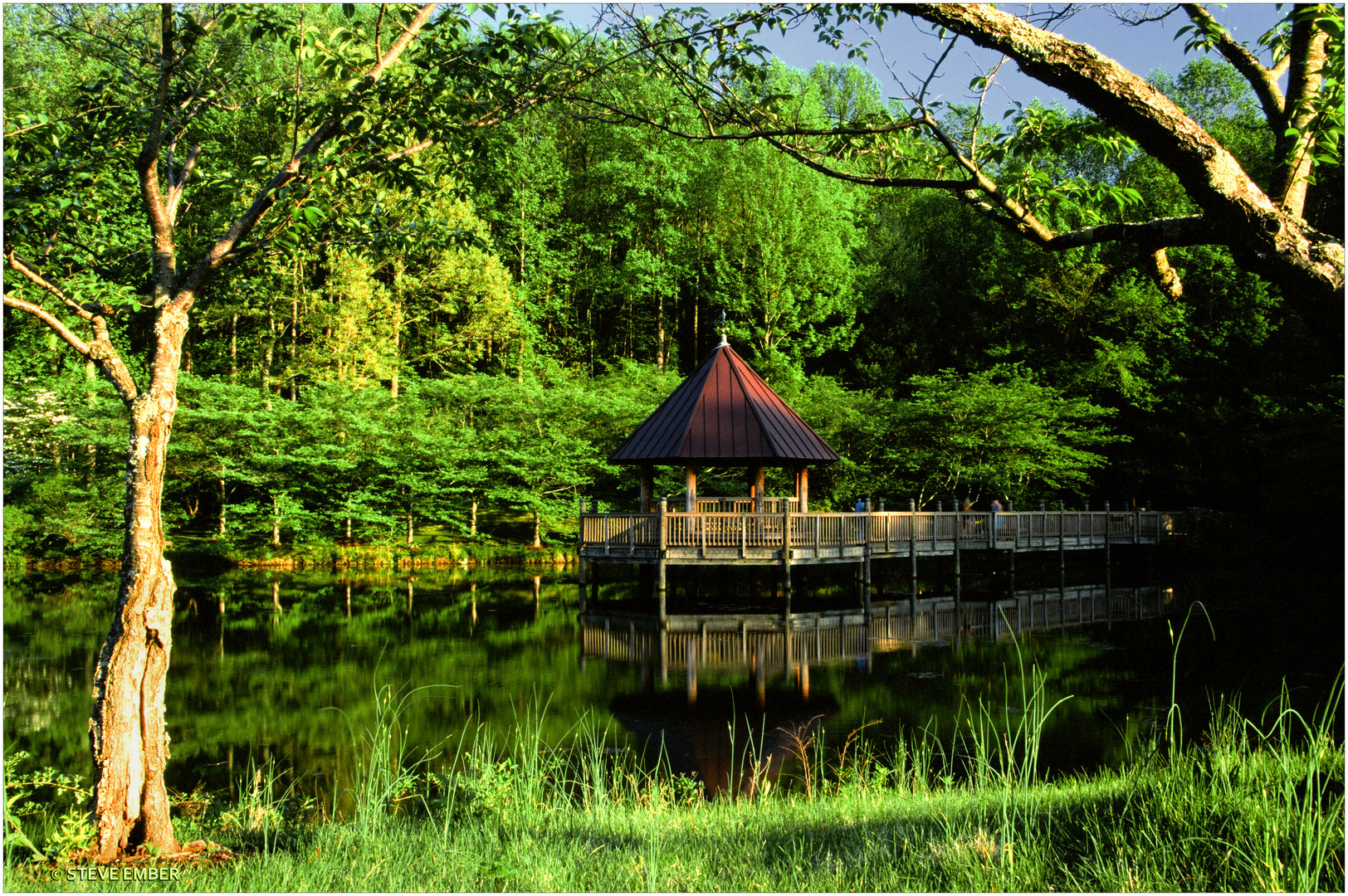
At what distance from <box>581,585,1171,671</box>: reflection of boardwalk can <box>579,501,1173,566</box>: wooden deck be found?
1.33 m

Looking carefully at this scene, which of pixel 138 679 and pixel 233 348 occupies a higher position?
pixel 233 348

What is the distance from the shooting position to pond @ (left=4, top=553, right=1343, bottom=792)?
8.82 meters

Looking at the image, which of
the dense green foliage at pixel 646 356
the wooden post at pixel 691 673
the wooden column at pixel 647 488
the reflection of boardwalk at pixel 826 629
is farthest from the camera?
the dense green foliage at pixel 646 356

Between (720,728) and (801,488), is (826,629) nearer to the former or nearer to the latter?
(801,488)

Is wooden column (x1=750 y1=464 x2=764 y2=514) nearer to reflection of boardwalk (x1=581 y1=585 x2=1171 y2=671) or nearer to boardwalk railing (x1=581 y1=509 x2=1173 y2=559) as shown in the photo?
boardwalk railing (x1=581 y1=509 x2=1173 y2=559)

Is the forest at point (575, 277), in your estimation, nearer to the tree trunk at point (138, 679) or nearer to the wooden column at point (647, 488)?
the tree trunk at point (138, 679)

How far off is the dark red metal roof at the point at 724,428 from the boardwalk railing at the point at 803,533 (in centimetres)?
112

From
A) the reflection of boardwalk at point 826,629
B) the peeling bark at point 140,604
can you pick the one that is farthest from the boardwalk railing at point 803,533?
the peeling bark at point 140,604

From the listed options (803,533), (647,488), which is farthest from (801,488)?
(647,488)

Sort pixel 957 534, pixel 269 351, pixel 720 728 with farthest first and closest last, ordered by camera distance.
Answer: pixel 269 351, pixel 957 534, pixel 720 728

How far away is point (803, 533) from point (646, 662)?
6592 millimetres

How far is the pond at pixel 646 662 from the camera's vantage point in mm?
8820

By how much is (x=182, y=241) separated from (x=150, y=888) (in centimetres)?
417

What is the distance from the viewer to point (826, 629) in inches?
614
